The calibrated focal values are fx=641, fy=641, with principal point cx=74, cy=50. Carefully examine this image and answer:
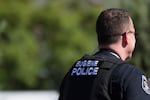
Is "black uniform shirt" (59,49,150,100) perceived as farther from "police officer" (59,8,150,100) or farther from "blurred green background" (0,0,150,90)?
"blurred green background" (0,0,150,90)

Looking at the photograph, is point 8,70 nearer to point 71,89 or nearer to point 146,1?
point 146,1

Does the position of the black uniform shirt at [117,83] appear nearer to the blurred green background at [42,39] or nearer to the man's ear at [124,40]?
the man's ear at [124,40]

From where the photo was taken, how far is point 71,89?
12.6 feet

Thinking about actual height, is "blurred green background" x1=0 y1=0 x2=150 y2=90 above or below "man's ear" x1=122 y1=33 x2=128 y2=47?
below

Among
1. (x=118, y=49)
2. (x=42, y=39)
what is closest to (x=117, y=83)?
(x=118, y=49)

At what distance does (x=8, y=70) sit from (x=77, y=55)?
2.62m

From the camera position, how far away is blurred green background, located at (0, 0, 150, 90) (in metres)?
23.0

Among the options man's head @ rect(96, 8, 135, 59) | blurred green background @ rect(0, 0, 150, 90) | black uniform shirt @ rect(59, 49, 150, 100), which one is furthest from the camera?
blurred green background @ rect(0, 0, 150, 90)

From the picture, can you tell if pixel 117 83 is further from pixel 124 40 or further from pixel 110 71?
pixel 124 40

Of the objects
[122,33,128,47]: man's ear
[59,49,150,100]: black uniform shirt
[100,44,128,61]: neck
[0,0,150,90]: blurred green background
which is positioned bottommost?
[0,0,150,90]: blurred green background

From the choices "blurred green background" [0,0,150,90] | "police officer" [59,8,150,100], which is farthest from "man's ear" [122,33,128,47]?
"blurred green background" [0,0,150,90]

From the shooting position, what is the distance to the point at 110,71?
3682 mm

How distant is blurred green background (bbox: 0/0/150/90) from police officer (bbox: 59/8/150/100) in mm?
17759

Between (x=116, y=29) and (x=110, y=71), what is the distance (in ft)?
0.81
